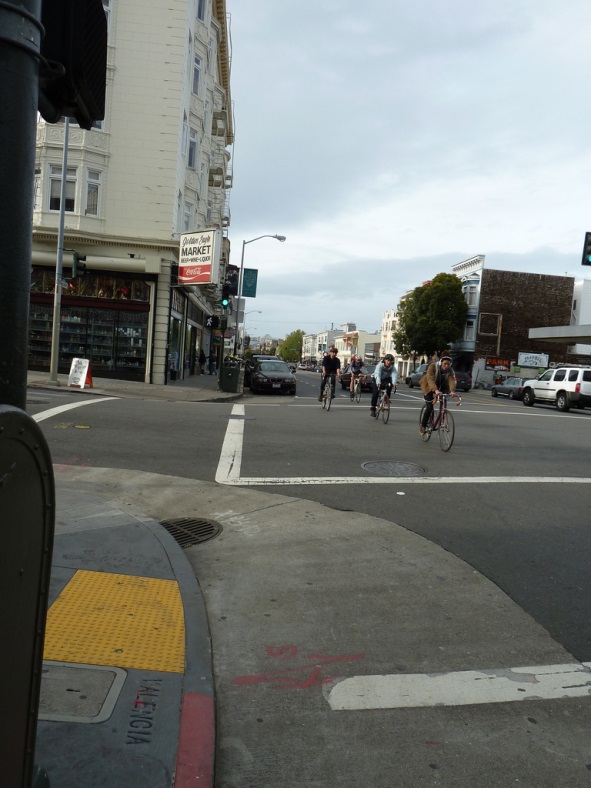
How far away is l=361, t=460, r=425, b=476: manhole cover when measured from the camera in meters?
9.03

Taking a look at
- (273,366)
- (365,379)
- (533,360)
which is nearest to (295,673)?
(273,366)

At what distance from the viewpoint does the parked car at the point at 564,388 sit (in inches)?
993

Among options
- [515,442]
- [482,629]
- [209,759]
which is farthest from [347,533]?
[515,442]

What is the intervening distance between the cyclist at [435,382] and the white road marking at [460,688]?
8.71 meters

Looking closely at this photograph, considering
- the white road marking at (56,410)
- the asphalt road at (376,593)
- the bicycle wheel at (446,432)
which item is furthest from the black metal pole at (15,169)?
the bicycle wheel at (446,432)

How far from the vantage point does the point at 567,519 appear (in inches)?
271

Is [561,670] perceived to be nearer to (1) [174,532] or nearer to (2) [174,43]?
(1) [174,532]

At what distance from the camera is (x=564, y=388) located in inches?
1019

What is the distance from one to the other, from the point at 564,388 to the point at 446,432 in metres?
16.8

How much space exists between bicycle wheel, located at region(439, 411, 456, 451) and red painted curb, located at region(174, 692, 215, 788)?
8512 mm

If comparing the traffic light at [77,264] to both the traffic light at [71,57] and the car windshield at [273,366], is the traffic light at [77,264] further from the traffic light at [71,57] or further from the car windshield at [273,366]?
the traffic light at [71,57]

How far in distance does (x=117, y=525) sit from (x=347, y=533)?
2.07 m

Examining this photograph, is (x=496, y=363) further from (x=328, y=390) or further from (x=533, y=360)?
(x=328, y=390)

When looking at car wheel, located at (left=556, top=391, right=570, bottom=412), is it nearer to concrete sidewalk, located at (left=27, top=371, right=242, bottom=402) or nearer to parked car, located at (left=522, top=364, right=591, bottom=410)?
parked car, located at (left=522, top=364, right=591, bottom=410)
